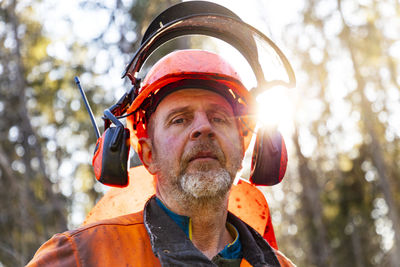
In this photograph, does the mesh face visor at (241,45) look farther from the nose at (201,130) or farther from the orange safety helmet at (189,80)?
the nose at (201,130)

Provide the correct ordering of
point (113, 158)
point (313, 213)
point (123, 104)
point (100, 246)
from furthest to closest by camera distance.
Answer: point (313, 213) < point (123, 104) < point (113, 158) < point (100, 246)

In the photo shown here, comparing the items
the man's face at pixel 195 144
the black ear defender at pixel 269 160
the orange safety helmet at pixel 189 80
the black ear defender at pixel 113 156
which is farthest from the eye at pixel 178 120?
the black ear defender at pixel 269 160

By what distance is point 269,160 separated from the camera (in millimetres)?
2934

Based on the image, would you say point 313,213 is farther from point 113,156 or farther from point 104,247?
point 104,247

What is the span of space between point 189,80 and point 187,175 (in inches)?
24.9

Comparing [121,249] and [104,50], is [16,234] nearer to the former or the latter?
[104,50]

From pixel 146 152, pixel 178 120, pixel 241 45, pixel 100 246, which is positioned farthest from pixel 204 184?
A: pixel 241 45

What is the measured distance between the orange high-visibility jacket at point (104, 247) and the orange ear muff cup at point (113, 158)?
27 cm

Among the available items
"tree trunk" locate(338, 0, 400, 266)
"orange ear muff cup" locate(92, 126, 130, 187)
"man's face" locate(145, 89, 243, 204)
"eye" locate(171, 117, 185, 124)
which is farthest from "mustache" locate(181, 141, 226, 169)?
"tree trunk" locate(338, 0, 400, 266)

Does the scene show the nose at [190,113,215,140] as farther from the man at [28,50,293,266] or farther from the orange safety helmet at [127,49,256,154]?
the orange safety helmet at [127,49,256,154]

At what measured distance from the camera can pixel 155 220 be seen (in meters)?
2.54

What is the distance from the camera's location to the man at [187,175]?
7.57ft

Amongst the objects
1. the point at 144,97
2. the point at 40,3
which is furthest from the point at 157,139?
the point at 40,3

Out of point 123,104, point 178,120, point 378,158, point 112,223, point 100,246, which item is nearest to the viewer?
point 100,246
